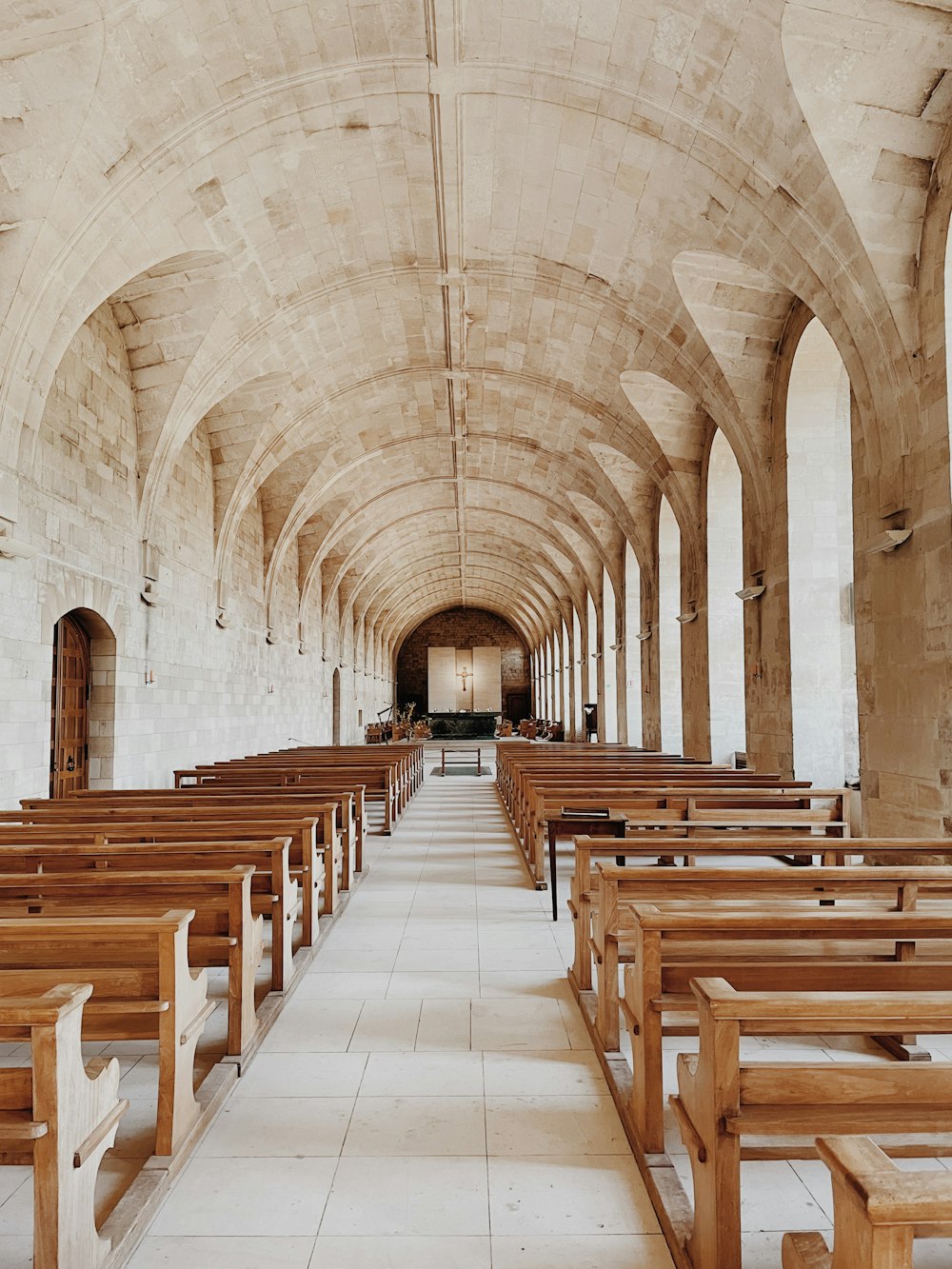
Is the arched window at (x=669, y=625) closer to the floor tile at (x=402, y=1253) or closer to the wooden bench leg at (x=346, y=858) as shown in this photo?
the wooden bench leg at (x=346, y=858)

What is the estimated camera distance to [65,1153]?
6.43ft

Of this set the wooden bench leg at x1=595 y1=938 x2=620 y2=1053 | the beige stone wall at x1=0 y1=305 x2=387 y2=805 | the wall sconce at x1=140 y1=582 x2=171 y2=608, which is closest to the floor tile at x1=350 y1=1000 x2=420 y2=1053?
the wooden bench leg at x1=595 y1=938 x2=620 y2=1053

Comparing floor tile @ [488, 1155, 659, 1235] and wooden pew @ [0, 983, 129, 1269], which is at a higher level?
wooden pew @ [0, 983, 129, 1269]

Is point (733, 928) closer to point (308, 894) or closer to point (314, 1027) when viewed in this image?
point (314, 1027)

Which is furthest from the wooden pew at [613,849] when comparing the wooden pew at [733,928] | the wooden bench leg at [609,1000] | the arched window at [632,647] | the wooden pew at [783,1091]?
the arched window at [632,647]

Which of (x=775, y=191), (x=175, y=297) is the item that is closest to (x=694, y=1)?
(x=775, y=191)

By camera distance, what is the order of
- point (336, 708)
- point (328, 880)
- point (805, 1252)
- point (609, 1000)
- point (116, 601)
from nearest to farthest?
1. point (805, 1252)
2. point (609, 1000)
3. point (328, 880)
4. point (116, 601)
5. point (336, 708)

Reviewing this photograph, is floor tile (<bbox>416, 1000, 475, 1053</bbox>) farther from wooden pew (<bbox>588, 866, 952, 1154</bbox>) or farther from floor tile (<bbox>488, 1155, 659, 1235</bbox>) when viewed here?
floor tile (<bbox>488, 1155, 659, 1235</bbox>)

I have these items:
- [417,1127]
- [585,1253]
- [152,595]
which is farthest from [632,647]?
[585,1253]

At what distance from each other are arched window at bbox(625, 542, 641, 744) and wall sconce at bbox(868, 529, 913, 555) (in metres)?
10.5

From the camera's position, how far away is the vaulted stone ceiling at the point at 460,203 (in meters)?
5.84

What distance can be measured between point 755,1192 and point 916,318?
233 inches

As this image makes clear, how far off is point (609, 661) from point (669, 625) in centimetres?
563

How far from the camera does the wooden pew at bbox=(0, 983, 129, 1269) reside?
1.89m
